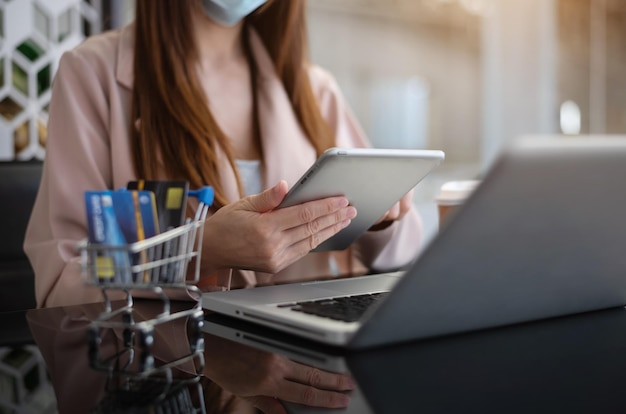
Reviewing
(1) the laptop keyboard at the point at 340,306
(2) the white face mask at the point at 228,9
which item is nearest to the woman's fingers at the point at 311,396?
(1) the laptop keyboard at the point at 340,306

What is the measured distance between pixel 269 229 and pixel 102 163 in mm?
527

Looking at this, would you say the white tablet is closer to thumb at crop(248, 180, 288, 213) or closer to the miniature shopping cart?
thumb at crop(248, 180, 288, 213)

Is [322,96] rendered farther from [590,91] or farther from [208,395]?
[590,91]

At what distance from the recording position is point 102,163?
1.25 m

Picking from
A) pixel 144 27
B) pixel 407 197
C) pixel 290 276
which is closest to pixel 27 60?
pixel 144 27

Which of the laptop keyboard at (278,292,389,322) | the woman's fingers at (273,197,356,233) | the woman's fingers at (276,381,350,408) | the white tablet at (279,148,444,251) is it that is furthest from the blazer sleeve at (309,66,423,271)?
the woman's fingers at (276,381,350,408)

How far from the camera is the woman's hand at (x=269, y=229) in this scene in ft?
2.70

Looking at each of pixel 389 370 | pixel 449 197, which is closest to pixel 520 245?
pixel 389 370

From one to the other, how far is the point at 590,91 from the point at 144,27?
2929mm

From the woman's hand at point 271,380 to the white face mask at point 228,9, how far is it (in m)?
0.82

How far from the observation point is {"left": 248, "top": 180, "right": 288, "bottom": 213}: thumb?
0.79 m

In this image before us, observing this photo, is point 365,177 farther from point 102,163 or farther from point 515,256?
point 102,163

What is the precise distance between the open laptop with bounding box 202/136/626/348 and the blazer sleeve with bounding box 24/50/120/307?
448 mm

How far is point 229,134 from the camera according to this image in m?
1.42
